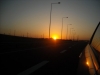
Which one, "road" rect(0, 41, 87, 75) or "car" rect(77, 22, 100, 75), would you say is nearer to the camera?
"car" rect(77, 22, 100, 75)

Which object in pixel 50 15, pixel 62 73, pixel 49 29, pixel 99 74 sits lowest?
pixel 62 73

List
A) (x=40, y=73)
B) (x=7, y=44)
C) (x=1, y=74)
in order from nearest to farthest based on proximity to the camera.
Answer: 1. (x=1, y=74)
2. (x=40, y=73)
3. (x=7, y=44)

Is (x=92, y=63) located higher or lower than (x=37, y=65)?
higher

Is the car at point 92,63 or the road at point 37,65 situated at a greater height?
the car at point 92,63

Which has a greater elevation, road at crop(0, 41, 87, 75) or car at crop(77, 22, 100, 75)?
car at crop(77, 22, 100, 75)

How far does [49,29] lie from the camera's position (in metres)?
50.7

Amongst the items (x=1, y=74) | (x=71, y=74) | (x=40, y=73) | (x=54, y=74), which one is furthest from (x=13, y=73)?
(x=71, y=74)

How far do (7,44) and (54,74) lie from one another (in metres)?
18.2

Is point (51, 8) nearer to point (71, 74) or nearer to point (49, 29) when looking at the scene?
point (49, 29)

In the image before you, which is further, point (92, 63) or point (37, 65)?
point (37, 65)

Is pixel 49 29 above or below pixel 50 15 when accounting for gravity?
below

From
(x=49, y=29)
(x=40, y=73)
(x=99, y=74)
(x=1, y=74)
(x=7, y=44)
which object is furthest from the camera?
(x=49, y=29)

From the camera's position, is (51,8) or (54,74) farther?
(51,8)

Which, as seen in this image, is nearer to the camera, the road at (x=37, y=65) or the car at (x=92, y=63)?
the car at (x=92, y=63)
